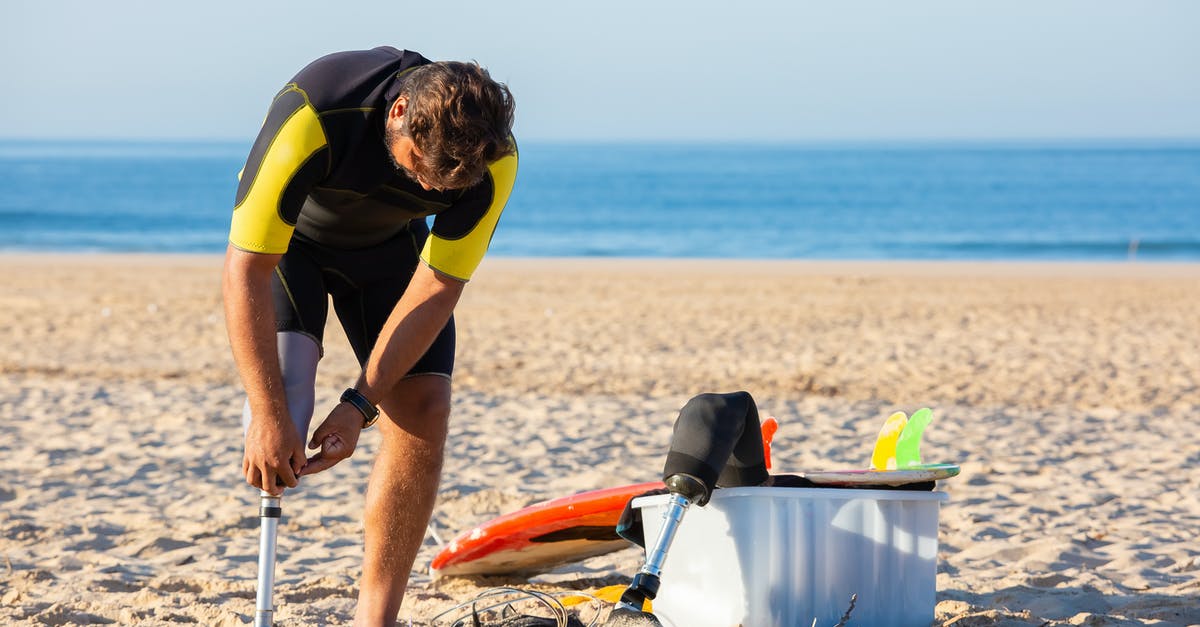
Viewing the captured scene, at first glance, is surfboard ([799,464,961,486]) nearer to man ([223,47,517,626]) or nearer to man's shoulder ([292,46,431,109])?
man ([223,47,517,626])

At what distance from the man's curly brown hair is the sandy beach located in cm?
161

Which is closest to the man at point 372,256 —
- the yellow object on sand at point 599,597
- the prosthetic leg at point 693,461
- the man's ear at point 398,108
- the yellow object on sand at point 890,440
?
the man's ear at point 398,108

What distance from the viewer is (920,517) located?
288cm

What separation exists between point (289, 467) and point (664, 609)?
1.07 m

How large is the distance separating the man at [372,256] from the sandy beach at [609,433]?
606 millimetres

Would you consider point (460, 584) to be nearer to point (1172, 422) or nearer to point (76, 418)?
point (76, 418)

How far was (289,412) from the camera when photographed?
9.05 ft

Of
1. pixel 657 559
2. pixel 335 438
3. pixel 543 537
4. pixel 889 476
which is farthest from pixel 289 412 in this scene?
pixel 889 476

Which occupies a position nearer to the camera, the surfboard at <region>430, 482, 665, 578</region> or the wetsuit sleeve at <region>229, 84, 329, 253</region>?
the wetsuit sleeve at <region>229, 84, 329, 253</region>

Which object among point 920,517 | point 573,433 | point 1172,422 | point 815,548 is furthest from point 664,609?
point 1172,422

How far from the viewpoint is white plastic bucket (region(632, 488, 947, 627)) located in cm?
275

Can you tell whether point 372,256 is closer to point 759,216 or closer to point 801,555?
point 801,555

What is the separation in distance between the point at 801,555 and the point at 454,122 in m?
1.34

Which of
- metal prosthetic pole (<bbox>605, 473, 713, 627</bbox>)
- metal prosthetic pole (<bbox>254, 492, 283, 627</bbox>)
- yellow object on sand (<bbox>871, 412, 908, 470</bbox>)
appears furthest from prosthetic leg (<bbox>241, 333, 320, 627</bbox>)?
yellow object on sand (<bbox>871, 412, 908, 470</bbox>)
